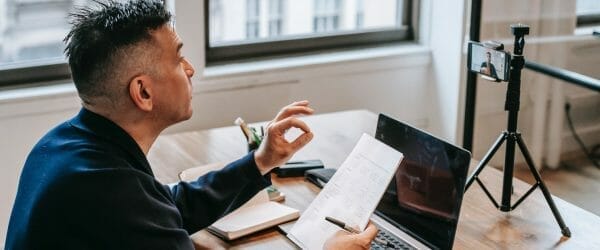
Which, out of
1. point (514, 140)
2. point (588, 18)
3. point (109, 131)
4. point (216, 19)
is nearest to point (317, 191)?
point (514, 140)

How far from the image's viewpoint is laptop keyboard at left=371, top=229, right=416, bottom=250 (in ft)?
5.75

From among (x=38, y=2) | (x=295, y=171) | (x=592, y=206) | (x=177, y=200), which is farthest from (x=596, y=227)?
(x=38, y=2)

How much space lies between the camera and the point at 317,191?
2127 millimetres

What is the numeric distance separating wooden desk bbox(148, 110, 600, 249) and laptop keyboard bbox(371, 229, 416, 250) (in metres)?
0.12

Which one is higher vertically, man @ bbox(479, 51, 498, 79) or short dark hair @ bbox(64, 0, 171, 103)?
short dark hair @ bbox(64, 0, 171, 103)

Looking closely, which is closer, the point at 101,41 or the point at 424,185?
the point at 101,41

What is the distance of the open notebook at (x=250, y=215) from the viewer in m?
1.85

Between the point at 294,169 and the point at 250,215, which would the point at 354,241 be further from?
the point at 294,169

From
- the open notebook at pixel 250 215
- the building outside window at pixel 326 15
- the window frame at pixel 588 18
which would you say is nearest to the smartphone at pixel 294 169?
the open notebook at pixel 250 215

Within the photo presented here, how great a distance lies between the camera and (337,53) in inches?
134

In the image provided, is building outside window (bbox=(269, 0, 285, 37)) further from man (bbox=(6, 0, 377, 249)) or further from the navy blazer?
the navy blazer

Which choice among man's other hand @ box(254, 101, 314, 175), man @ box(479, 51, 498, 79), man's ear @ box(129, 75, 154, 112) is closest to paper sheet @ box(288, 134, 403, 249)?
man's other hand @ box(254, 101, 314, 175)

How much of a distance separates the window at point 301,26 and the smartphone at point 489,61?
1.38 metres

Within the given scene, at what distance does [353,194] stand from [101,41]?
58 cm
